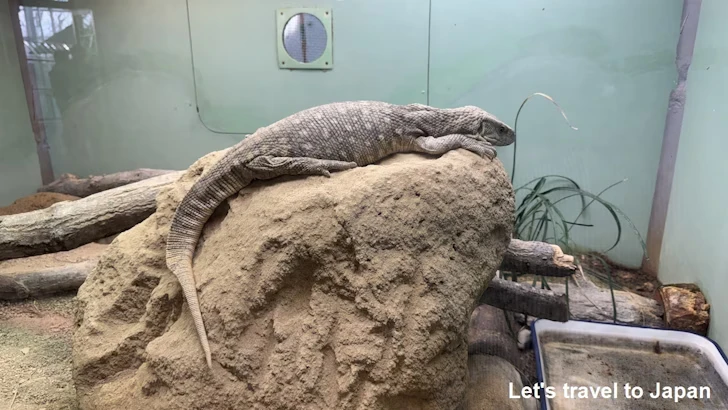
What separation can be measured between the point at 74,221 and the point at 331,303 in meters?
2.43

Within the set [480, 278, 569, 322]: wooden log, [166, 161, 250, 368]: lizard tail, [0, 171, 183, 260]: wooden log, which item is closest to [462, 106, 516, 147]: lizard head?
[480, 278, 569, 322]: wooden log

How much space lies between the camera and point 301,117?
Result: 2338 millimetres

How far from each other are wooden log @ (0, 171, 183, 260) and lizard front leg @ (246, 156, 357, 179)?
1.66m

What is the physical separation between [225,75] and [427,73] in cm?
167

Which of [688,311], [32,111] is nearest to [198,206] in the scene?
[32,111]

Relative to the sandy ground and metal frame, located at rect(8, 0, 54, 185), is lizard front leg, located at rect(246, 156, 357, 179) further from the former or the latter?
metal frame, located at rect(8, 0, 54, 185)

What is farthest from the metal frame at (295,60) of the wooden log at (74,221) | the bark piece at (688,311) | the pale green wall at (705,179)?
the bark piece at (688,311)

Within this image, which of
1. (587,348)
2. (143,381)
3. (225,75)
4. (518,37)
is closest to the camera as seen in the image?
(143,381)

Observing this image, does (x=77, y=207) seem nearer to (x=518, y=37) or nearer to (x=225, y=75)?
(x=225, y=75)

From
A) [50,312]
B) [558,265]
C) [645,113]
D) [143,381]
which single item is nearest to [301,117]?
[143,381]

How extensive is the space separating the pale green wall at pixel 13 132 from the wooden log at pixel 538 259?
4.35 meters

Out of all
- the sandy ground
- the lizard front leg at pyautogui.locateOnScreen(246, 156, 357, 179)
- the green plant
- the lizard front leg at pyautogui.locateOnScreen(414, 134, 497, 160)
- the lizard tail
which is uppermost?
the lizard front leg at pyautogui.locateOnScreen(414, 134, 497, 160)

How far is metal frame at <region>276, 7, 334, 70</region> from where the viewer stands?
366 cm

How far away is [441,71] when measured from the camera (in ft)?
12.3
